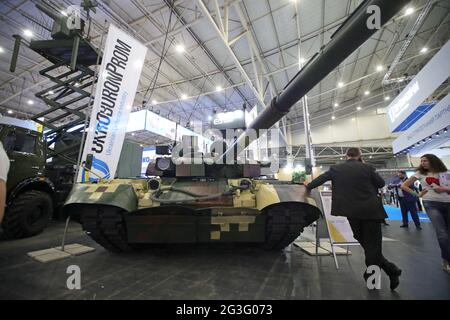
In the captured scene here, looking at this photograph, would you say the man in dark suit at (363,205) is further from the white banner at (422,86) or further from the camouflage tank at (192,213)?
the white banner at (422,86)

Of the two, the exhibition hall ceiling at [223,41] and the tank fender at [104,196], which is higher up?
the exhibition hall ceiling at [223,41]

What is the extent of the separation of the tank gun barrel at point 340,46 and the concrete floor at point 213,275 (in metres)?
2.49

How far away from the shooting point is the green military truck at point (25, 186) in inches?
186

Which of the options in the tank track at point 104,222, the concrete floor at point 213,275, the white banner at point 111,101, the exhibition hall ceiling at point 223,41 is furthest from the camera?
the exhibition hall ceiling at point 223,41

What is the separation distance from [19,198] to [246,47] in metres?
9.81

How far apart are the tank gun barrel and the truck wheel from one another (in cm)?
568

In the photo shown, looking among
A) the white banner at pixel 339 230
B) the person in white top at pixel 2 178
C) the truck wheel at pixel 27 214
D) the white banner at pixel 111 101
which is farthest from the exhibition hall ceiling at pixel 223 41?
the white banner at pixel 339 230

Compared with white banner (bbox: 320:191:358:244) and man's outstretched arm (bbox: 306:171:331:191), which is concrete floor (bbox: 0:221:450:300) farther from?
man's outstretched arm (bbox: 306:171:331:191)

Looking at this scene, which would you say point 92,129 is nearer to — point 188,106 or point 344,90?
point 188,106

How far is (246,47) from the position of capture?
10.1 meters

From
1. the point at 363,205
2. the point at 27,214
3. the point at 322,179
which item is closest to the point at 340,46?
the point at 322,179

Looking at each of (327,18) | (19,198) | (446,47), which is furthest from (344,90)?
(19,198)

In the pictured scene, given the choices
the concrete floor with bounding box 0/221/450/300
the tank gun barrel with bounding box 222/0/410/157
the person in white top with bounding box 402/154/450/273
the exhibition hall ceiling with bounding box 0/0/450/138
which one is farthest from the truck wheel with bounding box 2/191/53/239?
the person in white top with bounding box 402/154/450/273

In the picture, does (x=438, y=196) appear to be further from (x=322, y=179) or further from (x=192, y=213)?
(x=192, y=213)
